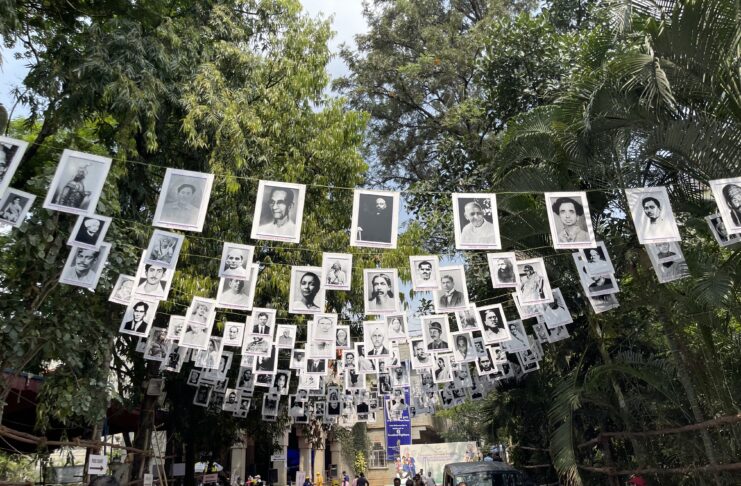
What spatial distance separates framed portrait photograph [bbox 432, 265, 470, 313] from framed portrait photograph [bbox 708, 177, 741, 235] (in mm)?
3311

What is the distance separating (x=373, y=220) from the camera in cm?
689

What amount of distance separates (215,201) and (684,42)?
7766 mm

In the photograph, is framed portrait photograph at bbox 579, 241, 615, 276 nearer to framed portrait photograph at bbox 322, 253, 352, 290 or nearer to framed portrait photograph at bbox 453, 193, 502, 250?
framed portrait photograph at bbox 453, 193, 502, 250

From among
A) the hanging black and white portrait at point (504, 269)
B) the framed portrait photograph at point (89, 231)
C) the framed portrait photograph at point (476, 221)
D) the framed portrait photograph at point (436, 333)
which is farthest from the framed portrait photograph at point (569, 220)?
the framed portrait photograph at point (89, 231)

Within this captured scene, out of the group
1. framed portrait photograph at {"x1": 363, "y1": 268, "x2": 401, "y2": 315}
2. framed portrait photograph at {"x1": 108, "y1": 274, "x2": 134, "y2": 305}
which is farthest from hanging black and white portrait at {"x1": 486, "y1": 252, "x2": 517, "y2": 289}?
framed portrait photograph at {"x1": 108, "y1": 274, "x2": 134, "y2": 305}

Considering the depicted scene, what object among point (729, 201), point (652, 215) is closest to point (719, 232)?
point (729, 201)

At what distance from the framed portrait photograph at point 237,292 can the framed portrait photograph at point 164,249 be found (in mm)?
897

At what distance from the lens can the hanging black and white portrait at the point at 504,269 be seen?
7.91 metres

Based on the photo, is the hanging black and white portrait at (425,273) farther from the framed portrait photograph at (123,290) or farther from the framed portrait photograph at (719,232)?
the framed portrait photograph at (123,290)

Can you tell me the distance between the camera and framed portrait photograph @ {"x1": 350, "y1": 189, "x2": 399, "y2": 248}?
6.84 metres

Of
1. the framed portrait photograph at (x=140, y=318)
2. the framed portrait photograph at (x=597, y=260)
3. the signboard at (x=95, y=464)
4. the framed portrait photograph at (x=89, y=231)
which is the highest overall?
the framed portrait photograph at (x=597, y=260)

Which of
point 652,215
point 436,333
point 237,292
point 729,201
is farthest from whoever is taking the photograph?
point 436,333

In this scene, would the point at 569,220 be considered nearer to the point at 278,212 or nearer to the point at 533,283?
the point at 533,283

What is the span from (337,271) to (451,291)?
1.74m
